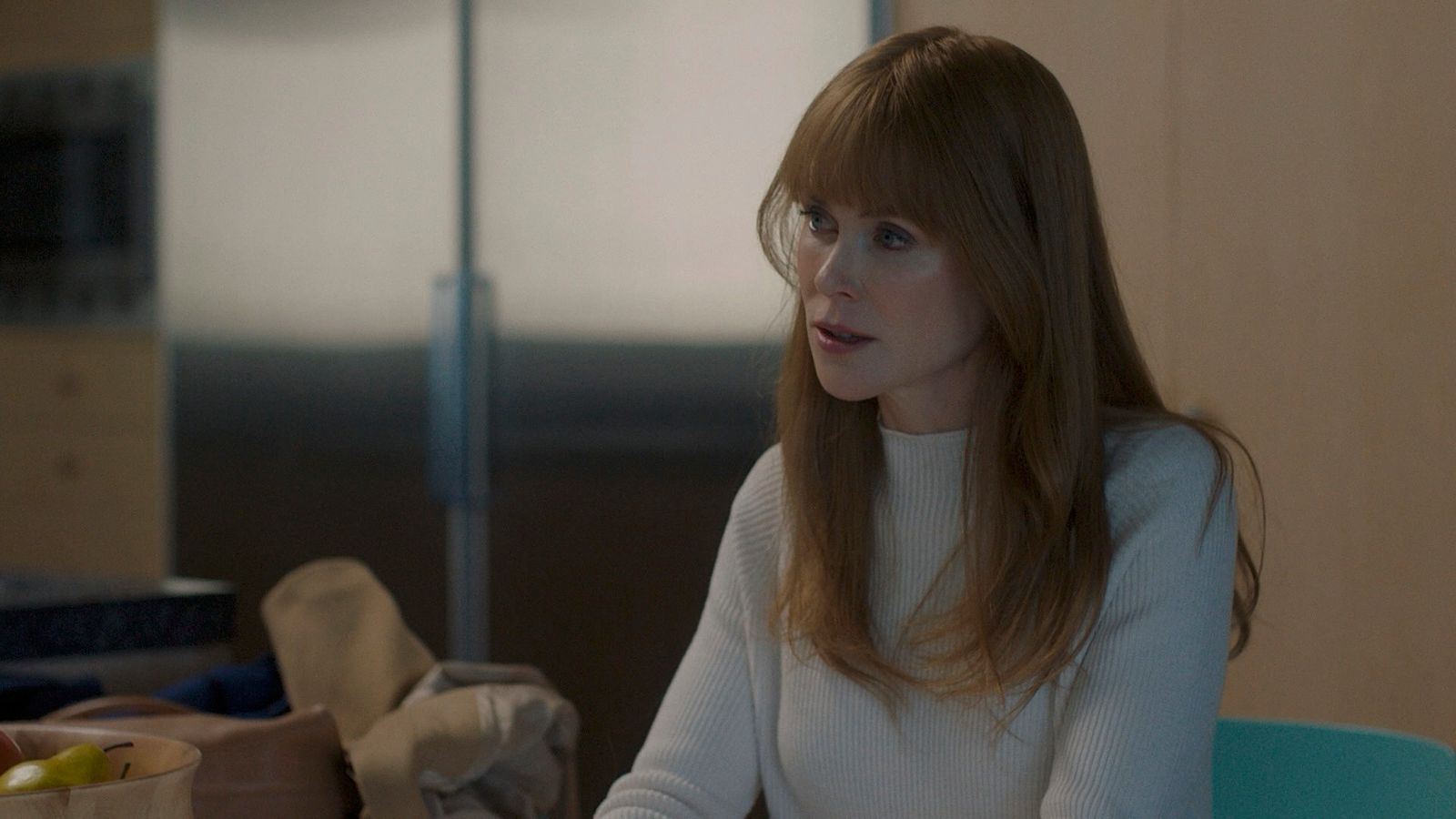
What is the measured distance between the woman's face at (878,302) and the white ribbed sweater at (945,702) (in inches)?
4.1

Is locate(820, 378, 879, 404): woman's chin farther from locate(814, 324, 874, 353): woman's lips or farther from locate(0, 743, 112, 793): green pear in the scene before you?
locate(0, 743, 112, 793): green pear

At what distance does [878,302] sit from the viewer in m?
1.13

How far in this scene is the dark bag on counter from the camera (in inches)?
47.9

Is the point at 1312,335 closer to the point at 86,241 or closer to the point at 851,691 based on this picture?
the point at 851,691

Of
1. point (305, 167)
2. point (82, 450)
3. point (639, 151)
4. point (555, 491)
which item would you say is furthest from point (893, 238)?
point (82, 450)

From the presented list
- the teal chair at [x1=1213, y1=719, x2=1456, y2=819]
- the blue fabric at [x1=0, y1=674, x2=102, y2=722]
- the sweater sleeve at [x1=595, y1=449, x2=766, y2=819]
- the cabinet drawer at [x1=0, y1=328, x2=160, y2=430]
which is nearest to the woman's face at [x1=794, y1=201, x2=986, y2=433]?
the sweater sleeve at [x1=595, y1=449, x2=766, y2=819]

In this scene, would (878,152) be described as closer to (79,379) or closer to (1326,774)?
(1326,774)

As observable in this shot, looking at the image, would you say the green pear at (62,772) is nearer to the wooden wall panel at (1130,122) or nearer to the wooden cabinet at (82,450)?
the wooden wall panel at (1130,122)

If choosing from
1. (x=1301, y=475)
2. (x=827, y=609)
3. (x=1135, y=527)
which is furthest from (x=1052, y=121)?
(x=1301, y=475)

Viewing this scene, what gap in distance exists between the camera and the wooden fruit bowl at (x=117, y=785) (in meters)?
0.84

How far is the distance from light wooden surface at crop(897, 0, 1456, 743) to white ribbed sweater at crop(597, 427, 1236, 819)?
0.74 meters

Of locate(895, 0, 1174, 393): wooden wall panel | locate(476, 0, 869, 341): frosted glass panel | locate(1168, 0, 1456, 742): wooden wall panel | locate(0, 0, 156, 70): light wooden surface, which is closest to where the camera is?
locate(1168, 0, 1456, 742): wooden wall panel

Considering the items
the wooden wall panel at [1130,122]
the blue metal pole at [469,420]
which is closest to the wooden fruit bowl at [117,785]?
the wooden wall panel at [1130,122]

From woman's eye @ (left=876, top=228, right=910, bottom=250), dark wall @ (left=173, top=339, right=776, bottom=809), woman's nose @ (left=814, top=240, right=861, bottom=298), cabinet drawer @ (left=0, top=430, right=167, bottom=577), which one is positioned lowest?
cabinet drawer @ (left=0, top=430, right=167, bottom=577)
